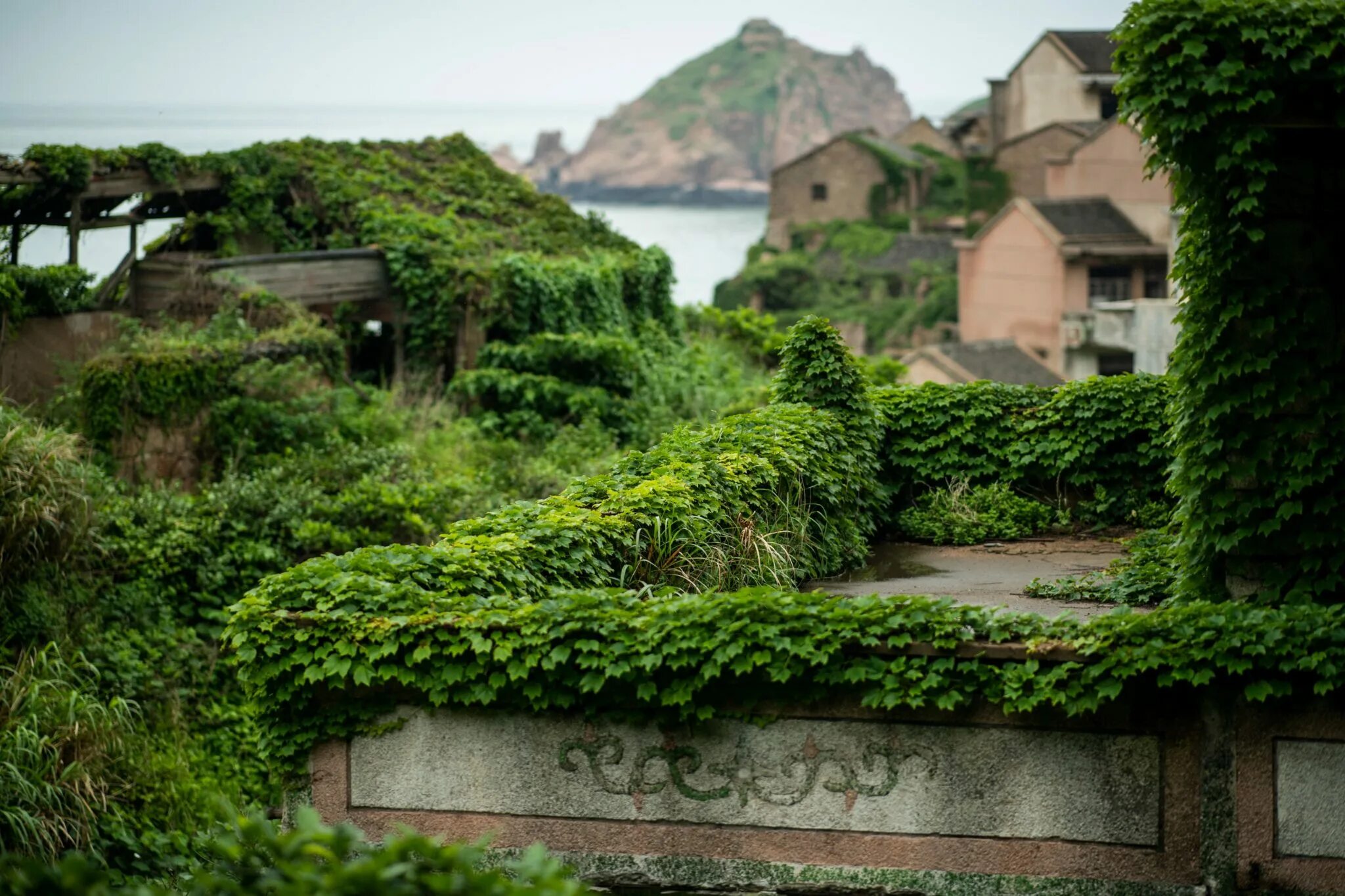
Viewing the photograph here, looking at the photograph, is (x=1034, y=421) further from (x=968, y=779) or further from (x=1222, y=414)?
(x=968, y=779)

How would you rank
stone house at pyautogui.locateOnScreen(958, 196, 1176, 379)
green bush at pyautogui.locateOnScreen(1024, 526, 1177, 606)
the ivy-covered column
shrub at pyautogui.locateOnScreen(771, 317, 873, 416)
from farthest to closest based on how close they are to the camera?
stone house at pyautogui.locateOnScreen(958, 196, 1176, 379) < shrub at pyautogui.locateOnScreen(771, 317, 873, 416) < green bush at pyautogui.locateOnScreen(1024, 526, 1177, 606) < the ivy-covered column

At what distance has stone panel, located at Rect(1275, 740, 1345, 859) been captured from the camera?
8492 millimetres

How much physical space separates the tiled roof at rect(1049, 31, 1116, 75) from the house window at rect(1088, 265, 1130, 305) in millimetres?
17577

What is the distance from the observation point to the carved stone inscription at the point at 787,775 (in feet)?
28.5

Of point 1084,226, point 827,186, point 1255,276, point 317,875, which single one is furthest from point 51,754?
point 827,186

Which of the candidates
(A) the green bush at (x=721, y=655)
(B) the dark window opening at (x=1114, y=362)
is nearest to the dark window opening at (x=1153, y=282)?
(B) the dark window opening at (x=1114, y=362)

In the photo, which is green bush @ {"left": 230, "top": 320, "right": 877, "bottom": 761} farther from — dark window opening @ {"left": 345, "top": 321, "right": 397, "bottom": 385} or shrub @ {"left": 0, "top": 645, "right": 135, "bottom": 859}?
dark window opening @ {"left": 345, "top": 321, "right": 397, "bottom": 385}

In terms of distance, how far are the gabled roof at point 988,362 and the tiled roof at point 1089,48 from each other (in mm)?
22089

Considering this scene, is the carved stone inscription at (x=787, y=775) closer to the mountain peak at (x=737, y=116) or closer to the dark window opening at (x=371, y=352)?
the dark window opening at (x=371, y=352)

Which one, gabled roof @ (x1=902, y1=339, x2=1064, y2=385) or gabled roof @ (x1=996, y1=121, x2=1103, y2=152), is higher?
gabled roof @ (x1=996, y1=121, x2=1103, y2=152)

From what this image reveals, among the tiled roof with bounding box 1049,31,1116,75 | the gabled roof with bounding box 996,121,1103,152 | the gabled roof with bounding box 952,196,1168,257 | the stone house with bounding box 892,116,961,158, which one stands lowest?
the gabled roof with bounding box 952,196,1168,257

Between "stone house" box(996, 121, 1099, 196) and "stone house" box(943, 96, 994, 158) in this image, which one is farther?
"stone house" box(943, 96, 994, 158)

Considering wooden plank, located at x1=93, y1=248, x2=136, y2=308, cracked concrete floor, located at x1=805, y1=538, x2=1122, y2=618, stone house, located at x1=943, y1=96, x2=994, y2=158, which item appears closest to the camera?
cracked concrete floor, located at x1=805, y1=538, x2=1122, y2=618

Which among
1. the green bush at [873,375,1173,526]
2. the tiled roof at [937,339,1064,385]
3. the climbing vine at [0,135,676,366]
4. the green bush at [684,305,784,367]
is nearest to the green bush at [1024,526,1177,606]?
the green bush at [873,375,1173,526]
